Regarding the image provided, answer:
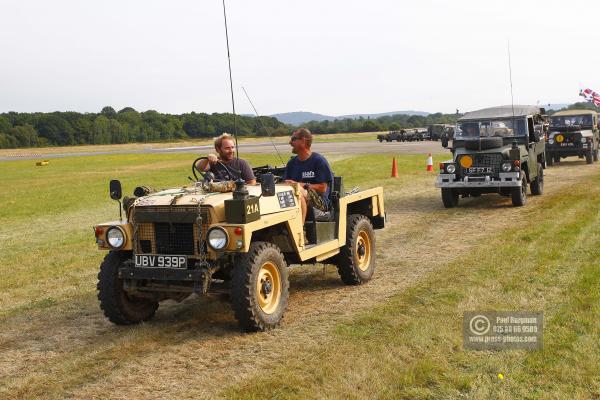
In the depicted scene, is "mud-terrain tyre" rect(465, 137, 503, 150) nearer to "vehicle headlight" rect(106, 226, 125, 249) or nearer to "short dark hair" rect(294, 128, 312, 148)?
"short dark hair" rect(294, 128, 312, 148)

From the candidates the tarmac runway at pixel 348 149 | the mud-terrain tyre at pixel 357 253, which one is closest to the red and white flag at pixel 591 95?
the tarmac runway at pixel 348 149

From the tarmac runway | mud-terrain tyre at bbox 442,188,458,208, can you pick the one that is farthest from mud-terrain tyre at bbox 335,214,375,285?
the tarmac runway

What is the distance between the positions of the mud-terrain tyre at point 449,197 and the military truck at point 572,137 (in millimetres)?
11699

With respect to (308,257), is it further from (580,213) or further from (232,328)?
(580,213)

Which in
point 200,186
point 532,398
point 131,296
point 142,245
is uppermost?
point 200,186

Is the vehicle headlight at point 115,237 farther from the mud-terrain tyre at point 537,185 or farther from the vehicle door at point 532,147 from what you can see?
the mud-terrain tyre at point 537,185

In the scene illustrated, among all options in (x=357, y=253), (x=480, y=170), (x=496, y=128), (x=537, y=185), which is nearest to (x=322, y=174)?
(x=357, y=253)

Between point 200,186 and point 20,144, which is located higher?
point 20,144

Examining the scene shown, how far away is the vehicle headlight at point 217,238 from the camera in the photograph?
18.9 feet

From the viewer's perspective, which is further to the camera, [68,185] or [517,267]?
[68,185]

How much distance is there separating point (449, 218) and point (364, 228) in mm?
5220

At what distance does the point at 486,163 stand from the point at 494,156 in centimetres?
22

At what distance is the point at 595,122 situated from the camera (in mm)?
26062

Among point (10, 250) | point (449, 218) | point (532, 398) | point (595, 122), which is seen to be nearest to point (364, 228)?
point (532, 398)
